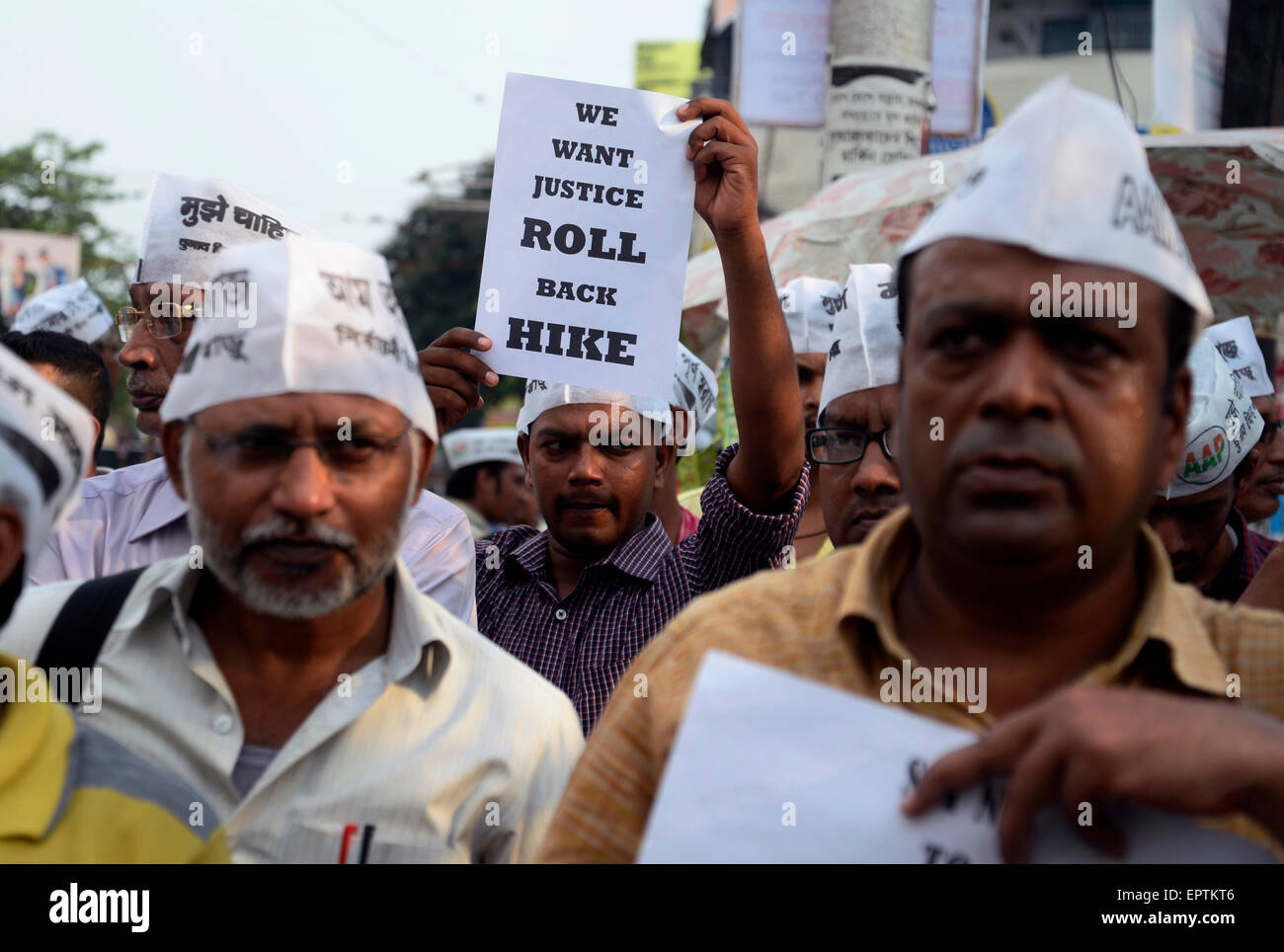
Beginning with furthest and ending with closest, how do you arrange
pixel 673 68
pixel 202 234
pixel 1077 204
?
pixel 673 68 < pixel 202 234 < pixel 1077 204

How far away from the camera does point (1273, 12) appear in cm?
1039

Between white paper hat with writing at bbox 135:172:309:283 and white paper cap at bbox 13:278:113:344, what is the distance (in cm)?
293

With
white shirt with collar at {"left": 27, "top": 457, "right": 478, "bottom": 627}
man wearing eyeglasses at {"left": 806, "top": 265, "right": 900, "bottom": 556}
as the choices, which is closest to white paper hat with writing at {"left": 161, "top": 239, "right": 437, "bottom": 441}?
white shirt with collar at {"left": 27, "top": 457, "right": 478, "bottom": 627}

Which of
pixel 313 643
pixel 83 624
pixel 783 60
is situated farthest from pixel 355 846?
pixel 783 60

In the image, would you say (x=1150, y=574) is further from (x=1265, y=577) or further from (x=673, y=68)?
(x=673, y=68)

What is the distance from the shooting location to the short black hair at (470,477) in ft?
41.0

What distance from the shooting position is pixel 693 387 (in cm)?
584

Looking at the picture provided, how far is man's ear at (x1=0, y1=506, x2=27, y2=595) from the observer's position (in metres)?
2.07

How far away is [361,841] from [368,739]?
0.19 metres

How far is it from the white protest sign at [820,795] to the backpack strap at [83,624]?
4.29ft

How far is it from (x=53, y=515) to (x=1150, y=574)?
5.27 ft

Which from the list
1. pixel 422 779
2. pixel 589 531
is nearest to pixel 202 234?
pixel 589 531

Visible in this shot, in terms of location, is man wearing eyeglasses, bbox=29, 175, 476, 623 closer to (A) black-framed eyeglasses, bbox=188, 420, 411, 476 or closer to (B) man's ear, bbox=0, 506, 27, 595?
(A) black-framed eyeglasses, bbox=188, 420, 411, 476

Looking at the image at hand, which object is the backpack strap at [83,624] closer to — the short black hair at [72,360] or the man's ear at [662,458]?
the man's ear at [662,458]
